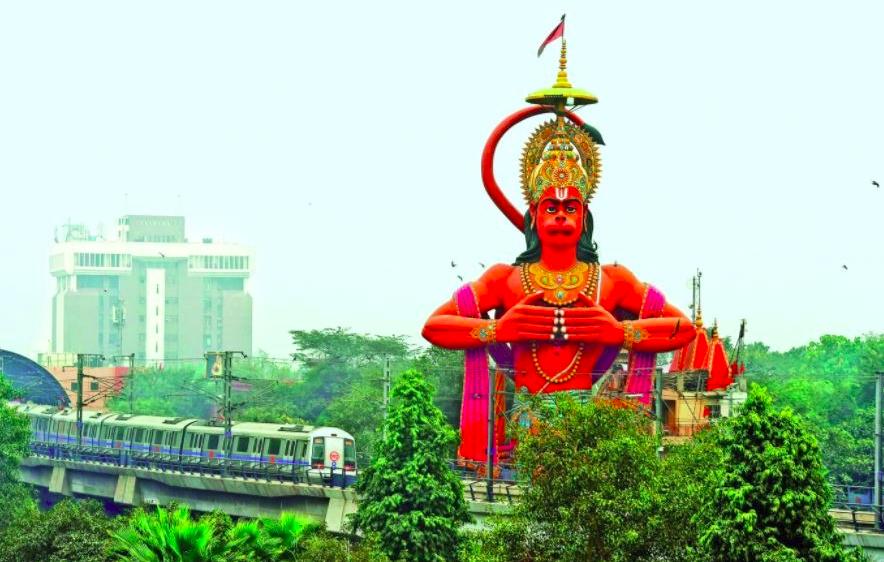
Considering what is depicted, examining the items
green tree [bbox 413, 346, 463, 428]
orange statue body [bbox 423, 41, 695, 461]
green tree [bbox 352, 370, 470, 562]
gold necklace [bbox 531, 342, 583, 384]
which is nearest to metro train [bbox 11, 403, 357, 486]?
green tree [bbox 413, 346, 463, 428]

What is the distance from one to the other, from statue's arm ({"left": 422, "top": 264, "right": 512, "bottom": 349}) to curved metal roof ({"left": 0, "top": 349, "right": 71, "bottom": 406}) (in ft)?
199

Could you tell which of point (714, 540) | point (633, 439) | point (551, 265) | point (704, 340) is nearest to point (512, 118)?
point (551, 265)

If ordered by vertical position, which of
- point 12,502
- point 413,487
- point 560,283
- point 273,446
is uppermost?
point 560,283

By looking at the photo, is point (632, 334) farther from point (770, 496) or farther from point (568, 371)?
point (770, 496)

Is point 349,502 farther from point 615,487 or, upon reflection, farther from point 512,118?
point 615,487

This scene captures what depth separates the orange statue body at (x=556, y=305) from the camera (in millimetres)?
55375

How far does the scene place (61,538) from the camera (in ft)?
173

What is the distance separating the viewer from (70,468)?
83938 mm

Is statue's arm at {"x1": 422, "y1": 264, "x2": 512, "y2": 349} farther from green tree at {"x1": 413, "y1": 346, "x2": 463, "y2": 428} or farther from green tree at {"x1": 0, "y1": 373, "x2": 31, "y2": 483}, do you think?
green tree at {"x1": 0, "y1": 373, "x2": 31, "y2": 483}

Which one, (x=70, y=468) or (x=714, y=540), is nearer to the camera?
(x=714, y=540)

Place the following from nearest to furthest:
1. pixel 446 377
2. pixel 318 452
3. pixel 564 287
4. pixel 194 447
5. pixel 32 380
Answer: pixel 564 287
pixel 318 452
pixel 194 447
pixel 446 377
pixel 32 380

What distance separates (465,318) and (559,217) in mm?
4149

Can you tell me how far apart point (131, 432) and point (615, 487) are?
49.1m

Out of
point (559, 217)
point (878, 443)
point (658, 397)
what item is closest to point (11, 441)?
point (559, 217)
